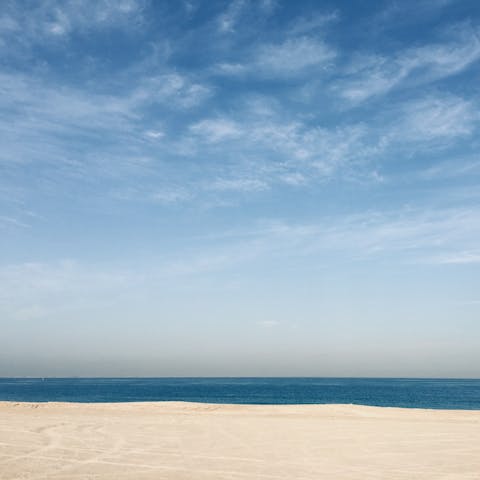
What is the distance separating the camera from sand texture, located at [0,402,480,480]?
1336 centimetres

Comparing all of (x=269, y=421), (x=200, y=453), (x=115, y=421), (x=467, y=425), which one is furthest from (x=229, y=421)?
(x=467, y=425)

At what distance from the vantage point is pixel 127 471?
1329 centimetres

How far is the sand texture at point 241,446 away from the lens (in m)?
13.4

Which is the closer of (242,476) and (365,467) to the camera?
(242,476)

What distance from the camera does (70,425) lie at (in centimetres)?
2308

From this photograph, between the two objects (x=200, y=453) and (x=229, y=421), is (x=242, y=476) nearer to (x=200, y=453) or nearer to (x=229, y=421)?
(x=200, y=453)

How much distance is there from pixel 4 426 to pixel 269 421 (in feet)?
42.6

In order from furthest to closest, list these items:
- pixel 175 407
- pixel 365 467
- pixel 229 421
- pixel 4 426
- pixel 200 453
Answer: pixel 175 407, pixel 229 421, pixel 4 426, pixel 200 453, pixel 365 467

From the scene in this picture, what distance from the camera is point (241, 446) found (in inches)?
689

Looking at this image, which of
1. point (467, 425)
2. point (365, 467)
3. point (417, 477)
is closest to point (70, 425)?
point (365, 467)

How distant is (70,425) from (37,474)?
434 inches

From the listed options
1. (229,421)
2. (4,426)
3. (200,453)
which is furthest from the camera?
(229,421)

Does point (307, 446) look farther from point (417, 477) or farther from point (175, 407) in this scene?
point (175, 407)

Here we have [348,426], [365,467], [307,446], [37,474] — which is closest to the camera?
[37,474]
